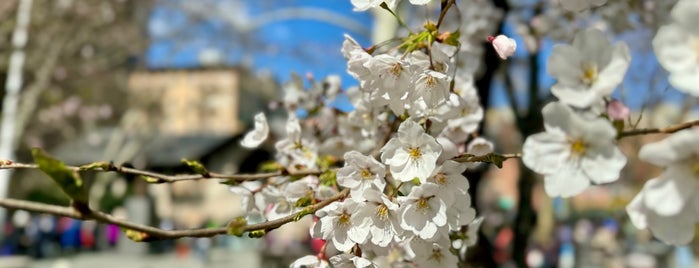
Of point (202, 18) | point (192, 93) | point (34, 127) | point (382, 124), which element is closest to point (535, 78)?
point (382, 124)

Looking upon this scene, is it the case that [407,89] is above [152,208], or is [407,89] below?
above

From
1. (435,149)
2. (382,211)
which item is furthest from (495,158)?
(382,211)

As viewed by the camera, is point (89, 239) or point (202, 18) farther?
point (89, 239)

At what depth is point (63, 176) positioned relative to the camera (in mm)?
932

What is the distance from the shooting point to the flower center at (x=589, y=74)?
1035 mm

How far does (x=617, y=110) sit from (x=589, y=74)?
0.07m

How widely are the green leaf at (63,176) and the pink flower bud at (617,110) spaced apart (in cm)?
77

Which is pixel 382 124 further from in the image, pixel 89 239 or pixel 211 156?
pixel 211 156

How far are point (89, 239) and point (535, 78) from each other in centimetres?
1691

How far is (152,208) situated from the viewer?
61.3 ft

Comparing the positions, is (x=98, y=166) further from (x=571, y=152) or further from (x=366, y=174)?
(x=571, y=152)

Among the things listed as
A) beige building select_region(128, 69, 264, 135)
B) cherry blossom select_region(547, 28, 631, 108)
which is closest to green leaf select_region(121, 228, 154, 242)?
cherry blossom select_region(547, 28, 631, 108)

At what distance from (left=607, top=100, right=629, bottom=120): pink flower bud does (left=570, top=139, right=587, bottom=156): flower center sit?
6cm

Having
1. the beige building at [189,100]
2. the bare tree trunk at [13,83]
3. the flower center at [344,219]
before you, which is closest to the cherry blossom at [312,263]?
the flower center at [344,219]
